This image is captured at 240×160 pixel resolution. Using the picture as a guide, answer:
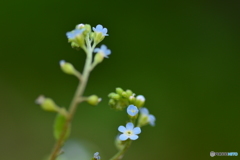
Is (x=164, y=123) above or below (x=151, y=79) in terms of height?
below

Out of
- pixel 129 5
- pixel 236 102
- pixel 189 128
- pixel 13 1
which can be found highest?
pixel 129 5

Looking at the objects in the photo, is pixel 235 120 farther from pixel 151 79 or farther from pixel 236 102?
pixel 151 79

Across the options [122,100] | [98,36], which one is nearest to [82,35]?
[98,36]

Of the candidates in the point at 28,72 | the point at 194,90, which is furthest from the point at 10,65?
the point at 194,90

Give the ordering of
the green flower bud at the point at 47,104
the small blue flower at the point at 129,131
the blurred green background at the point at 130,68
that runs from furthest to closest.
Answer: the blurred green background at the point at 130,68 < the small blue flower at the point at 129,131 < the green flower bud at the point at 47,104

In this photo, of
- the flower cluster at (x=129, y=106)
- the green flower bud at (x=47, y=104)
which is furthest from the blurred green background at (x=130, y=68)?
the green flower bud at (x=47, y=104)

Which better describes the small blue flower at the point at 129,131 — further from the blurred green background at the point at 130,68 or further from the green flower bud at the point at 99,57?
the blurred green background at the point at 130,68

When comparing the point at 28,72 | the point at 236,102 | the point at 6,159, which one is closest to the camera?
the point at 6,159

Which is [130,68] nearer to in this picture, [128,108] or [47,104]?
[128,108]
